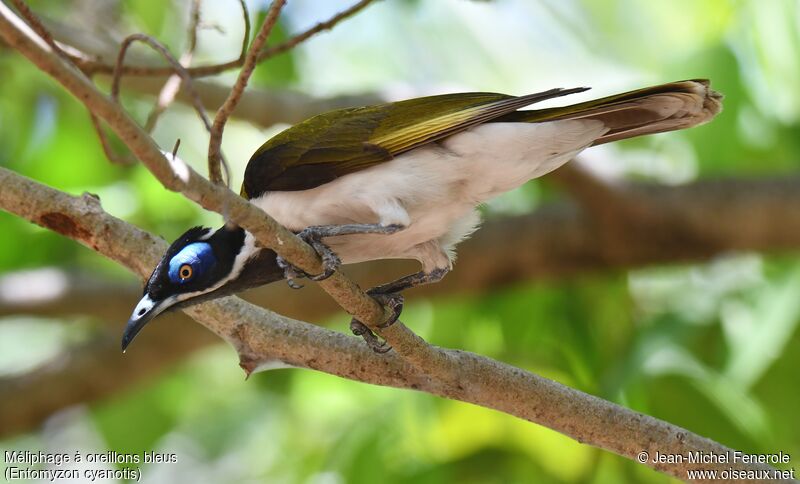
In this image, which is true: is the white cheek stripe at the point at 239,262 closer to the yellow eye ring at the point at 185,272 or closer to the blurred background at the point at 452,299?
the yellow eye ring at the point at 185,272

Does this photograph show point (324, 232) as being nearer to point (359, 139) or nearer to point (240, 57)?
point (359, 139)

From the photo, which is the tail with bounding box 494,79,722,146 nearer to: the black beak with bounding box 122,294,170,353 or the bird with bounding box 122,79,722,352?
the bird with bounding box 122,79,722,352

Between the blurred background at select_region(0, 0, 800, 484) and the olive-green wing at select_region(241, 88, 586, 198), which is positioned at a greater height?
the blurred background at select_region(0, 0, 800, 484)

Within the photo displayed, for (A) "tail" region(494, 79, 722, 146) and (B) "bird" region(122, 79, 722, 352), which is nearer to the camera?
(A) "tail" region(494, 79, 722, 146)

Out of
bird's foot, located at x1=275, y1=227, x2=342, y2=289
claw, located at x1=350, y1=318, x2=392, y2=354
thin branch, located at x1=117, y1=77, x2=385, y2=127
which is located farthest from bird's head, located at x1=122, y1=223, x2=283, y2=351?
thin branch, located at x1=117, y1=77, x2=385, y2=127

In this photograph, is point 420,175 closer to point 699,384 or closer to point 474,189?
point 474,189

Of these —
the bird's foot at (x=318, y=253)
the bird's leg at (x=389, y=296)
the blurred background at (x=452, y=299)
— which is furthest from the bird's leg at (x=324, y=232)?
the blurred background at (x=452, y=299)

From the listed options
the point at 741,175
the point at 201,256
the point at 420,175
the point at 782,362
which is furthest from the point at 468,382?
the point at 741,175

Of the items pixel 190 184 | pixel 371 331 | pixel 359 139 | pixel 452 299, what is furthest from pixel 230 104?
pixel 452 299
